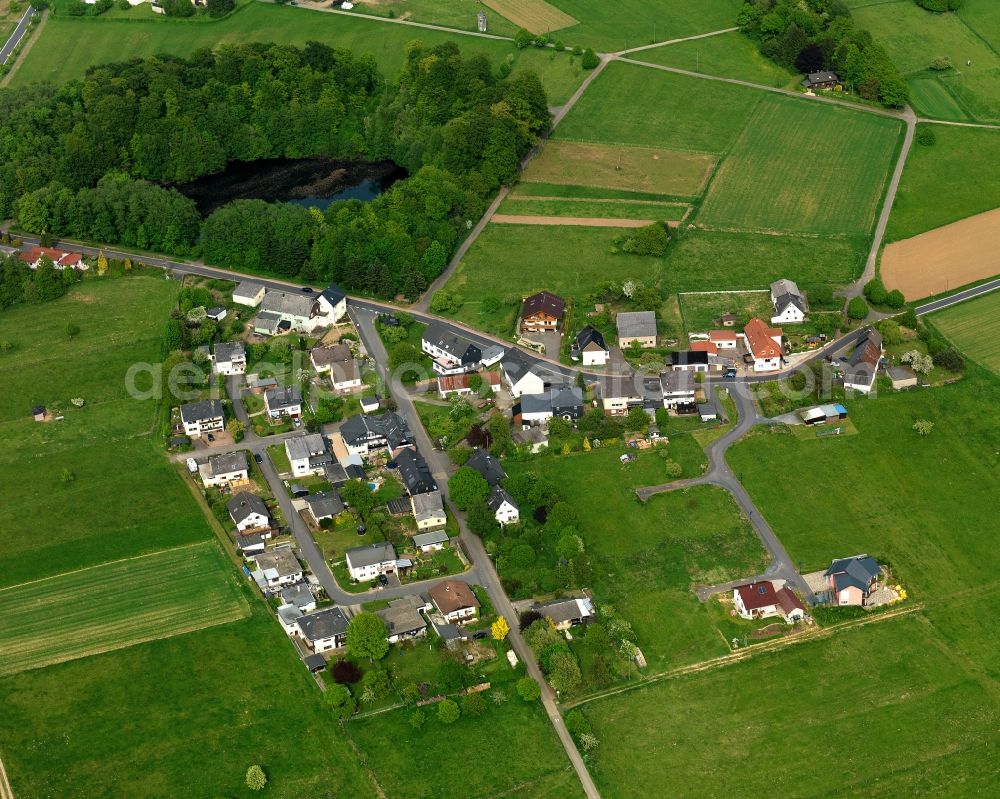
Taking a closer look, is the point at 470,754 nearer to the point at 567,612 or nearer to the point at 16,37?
the point at 567,612

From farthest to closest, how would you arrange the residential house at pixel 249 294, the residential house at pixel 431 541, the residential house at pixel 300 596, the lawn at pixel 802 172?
1. the lawn at pixel 802 172
2. the residential house at pixel 249 294
3. the residential house at pixel 431 541
4. the residential house at pixel 300 596

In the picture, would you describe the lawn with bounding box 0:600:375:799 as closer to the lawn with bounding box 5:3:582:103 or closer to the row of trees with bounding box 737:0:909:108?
the lawn with bounding box 5:3:582:103

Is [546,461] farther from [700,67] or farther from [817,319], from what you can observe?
[700,67]

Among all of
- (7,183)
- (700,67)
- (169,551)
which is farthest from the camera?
(700,67)

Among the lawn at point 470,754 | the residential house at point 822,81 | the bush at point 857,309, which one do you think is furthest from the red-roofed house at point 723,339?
the residential house at point 822,81

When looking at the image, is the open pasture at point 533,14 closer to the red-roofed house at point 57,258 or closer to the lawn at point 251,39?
the lawn at point 251,39

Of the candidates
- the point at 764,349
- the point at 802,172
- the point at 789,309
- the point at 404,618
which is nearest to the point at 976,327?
the point at 789,309

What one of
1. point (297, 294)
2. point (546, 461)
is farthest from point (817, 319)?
point (297, 294)

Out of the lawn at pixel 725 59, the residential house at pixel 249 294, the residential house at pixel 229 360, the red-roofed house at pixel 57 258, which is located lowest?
the red-roofed house at pixel 57 258
